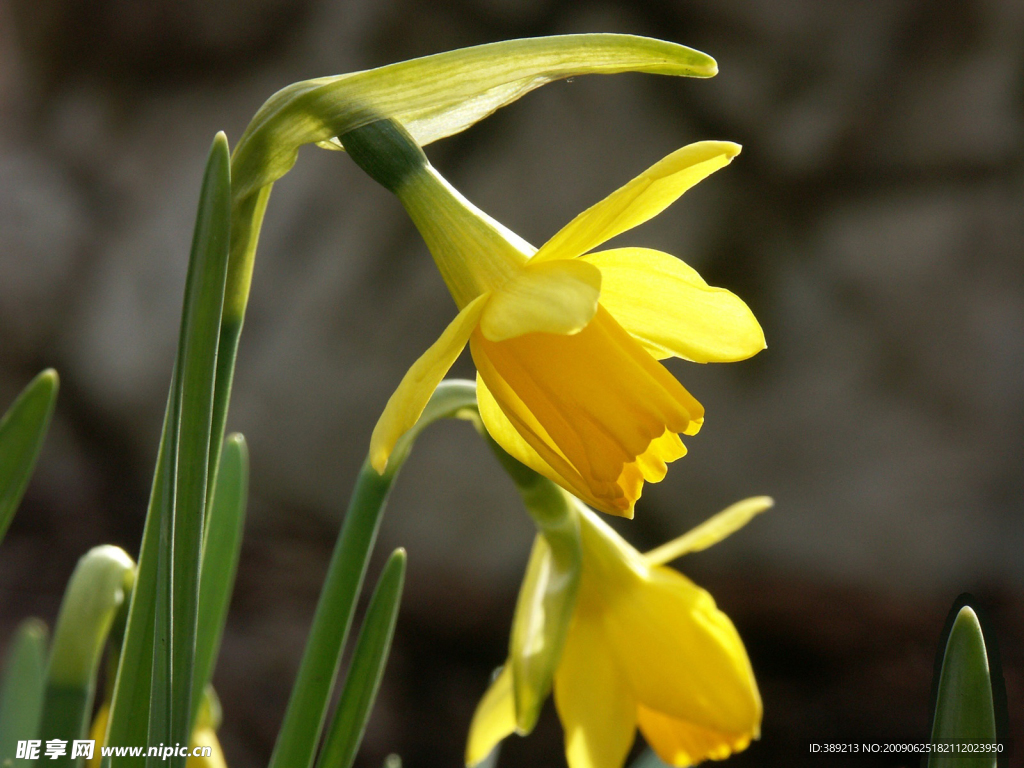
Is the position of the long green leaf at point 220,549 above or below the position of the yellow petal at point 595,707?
above

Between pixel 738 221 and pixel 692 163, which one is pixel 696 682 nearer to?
pixel 692 163

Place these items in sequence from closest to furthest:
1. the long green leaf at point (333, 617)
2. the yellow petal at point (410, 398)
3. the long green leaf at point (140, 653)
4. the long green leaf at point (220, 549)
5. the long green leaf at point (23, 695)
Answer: the yellow petal at point (410, 398) < the long green leaf at point (140, 653) < the long green leaf at point (333, 617) < the long green leaf at point (220, 549) < the long green leaf at point (23, 695)

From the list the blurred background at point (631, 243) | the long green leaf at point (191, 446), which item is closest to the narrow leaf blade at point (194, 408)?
the long green leaf at point (191, 446)

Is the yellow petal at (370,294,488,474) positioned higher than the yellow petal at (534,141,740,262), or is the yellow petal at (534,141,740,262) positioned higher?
the yellow petal at (534,141,740,262)

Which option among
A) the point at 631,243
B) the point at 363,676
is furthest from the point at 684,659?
the point at 631,243

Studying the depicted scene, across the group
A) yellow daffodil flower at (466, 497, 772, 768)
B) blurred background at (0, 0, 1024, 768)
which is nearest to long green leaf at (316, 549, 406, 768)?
yellow daffodil flower at (466, 497, 772, 768)

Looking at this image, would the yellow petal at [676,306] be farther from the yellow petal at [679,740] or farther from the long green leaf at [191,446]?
the yellow petal at [679,740]

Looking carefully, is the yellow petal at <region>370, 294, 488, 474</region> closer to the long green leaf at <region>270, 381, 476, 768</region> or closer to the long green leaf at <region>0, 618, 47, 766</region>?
the long green leaf at <region>270, 381, 476, 768</region>
